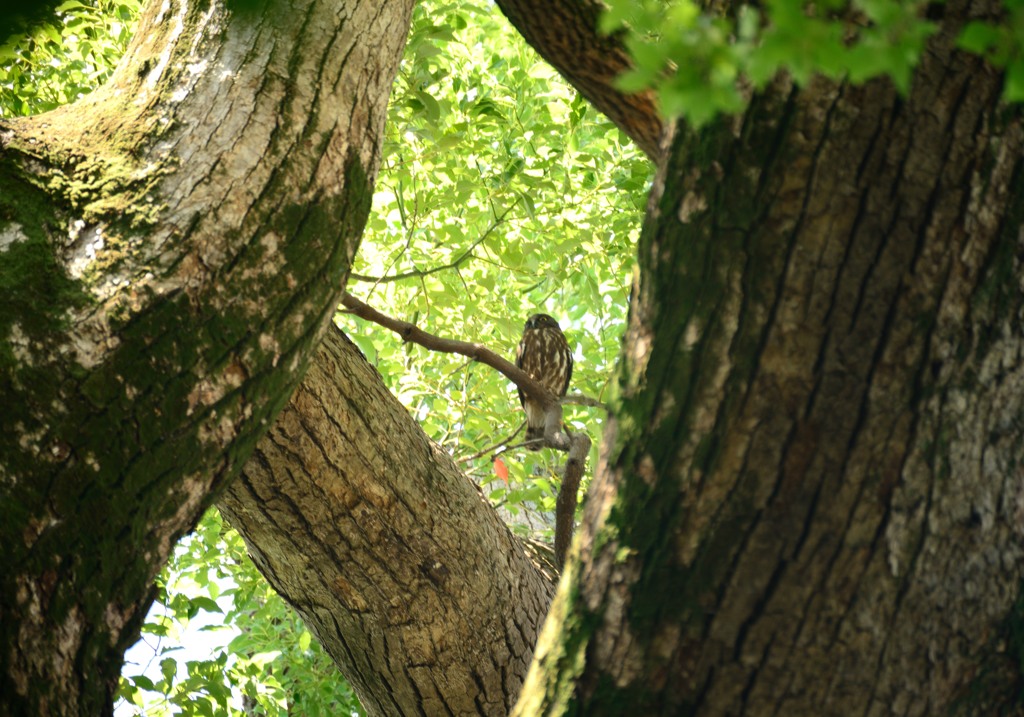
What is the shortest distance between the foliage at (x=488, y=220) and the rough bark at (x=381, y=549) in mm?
1157

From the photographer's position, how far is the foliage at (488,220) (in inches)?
181

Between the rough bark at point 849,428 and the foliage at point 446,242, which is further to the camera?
the foliage at point 446,242

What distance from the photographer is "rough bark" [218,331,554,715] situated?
2.89 m

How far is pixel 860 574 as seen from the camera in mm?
1430

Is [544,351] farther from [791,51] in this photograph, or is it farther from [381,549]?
[791,51]

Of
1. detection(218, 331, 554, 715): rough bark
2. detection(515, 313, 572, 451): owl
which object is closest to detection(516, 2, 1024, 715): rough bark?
detection(218, 331, 554, 715): rough bark

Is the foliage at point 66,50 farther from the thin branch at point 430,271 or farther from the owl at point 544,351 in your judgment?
the owl at point 544,351

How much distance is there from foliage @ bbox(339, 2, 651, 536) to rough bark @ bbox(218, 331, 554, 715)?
116cm

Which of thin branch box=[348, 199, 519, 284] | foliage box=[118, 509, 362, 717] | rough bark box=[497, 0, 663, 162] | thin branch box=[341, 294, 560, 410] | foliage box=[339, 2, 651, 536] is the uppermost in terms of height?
foliage box=[339, 2, 651, 536]

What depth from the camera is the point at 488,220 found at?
5832mm

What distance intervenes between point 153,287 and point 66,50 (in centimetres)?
395

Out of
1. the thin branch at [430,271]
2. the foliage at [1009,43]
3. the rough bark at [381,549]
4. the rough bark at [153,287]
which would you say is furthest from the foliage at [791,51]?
the thin branch at [430,271]

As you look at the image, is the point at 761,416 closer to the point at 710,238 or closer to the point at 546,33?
the point at 710,238

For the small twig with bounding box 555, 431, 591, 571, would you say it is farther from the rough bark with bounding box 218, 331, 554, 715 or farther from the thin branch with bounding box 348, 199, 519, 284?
the thin branch with bounding box 348, 199, 519, 284
